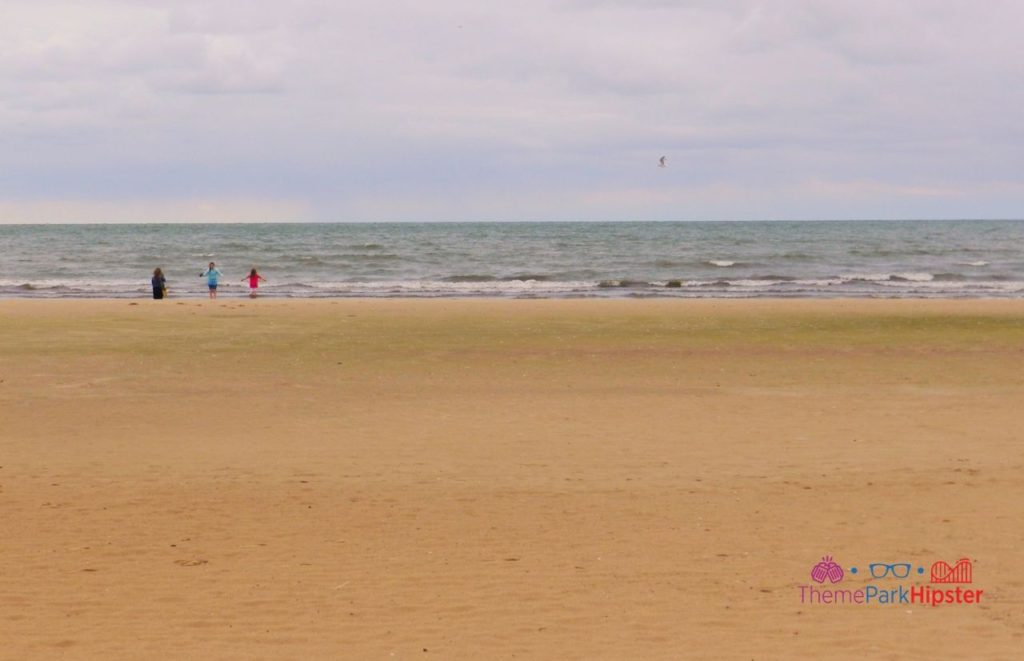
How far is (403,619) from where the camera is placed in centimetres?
718

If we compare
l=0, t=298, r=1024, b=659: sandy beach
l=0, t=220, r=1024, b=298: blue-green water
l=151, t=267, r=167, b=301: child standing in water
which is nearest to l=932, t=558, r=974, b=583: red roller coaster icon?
l=0, t=298, r=1024, b=659: sandy beach

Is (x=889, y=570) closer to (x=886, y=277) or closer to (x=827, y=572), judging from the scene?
(x=827, y=572)

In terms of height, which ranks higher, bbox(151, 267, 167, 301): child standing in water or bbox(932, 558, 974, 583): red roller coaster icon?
bbox(151, 267, 167, 301): child standing in water

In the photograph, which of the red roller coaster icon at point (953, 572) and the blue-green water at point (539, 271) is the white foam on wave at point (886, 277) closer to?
the blue-green water at point (539, 271)

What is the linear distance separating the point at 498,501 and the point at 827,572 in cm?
308

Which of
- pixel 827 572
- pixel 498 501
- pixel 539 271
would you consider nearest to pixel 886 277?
pixel 539 271

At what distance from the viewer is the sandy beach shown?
23.0 feet

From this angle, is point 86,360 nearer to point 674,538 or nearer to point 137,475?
point 137,475

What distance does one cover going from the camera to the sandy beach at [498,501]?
23.0 feet

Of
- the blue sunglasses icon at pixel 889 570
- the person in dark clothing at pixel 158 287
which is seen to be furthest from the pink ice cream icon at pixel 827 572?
the person in dark clothing at pixel 158 287

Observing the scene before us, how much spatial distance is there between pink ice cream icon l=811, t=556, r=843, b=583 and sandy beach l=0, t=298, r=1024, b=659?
0.34 feet

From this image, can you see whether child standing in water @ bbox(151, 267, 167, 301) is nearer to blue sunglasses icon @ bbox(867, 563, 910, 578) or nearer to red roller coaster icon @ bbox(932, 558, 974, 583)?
blue sunglasses icon @ bbox(867, 563, 910, 578)

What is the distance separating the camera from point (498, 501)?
33.1ft

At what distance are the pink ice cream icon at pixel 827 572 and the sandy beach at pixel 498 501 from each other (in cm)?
10
